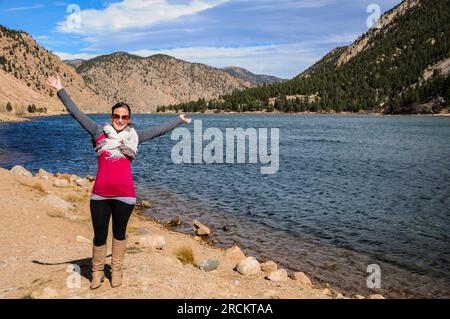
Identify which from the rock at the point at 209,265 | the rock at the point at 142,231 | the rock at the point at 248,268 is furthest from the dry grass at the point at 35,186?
the rock at the point at 248,268

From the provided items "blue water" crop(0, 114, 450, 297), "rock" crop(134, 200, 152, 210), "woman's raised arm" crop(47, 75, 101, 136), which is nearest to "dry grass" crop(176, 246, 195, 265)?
"blue water" crop(0, 114, 450, 297)

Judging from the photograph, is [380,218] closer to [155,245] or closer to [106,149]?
[155,245]

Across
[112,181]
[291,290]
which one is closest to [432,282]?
[291,290]

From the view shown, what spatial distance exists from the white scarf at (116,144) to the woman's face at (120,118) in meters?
0.09

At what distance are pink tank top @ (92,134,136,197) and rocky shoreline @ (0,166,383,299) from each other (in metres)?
2.28

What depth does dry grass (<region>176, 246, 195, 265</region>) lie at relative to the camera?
13398 mm

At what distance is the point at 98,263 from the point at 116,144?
2599mm

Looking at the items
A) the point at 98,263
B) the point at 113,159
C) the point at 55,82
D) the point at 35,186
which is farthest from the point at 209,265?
the point at 35,186

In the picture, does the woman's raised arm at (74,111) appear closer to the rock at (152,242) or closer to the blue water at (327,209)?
the rock at (152,242)

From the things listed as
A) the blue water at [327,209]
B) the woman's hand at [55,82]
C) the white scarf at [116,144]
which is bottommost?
the blue water at [327,209]

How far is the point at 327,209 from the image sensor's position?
2395 cm

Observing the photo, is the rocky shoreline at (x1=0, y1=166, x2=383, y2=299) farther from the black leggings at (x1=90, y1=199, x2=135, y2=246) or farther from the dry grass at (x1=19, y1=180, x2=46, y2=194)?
the dry grass at (x1=19, y1=180, x2=46, y2=194)

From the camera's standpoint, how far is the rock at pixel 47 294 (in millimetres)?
8719

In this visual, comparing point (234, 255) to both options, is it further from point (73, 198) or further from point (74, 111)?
point (73, 198)
